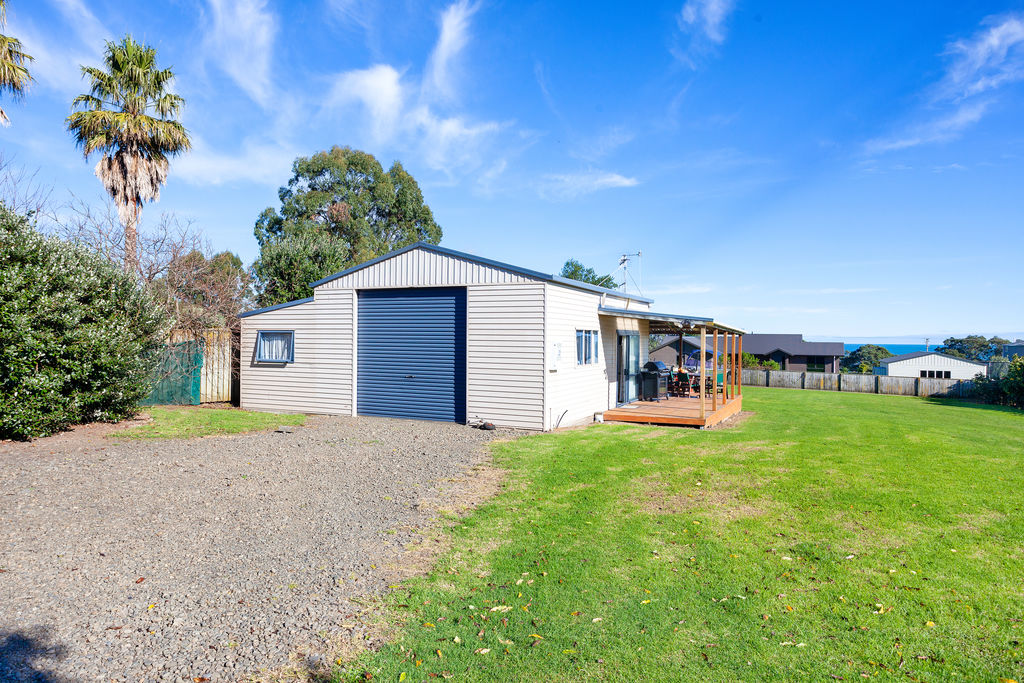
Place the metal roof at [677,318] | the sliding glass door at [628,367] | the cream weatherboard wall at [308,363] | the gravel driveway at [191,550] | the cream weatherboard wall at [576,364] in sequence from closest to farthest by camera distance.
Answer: the gravel driveway at [191,550]
the cream weatherboard wall at [576,364]
the metal roof at [677,318]
the cream weatherboard wall at [308,363]
the sliding glass door at [628,367]

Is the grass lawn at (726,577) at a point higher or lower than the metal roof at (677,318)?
lower

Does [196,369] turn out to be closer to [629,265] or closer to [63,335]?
[63,335]

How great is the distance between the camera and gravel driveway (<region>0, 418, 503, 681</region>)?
3.33 meters

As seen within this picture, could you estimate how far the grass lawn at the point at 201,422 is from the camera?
9.98 metres

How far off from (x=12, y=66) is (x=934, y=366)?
53820mm

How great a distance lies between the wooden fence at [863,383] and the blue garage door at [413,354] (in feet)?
76.8

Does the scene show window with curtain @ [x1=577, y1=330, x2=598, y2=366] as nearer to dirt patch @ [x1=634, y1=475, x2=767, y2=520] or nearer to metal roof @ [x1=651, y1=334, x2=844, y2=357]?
dirt patch @ [x1=634, y1=475, x2=767, y2=520]

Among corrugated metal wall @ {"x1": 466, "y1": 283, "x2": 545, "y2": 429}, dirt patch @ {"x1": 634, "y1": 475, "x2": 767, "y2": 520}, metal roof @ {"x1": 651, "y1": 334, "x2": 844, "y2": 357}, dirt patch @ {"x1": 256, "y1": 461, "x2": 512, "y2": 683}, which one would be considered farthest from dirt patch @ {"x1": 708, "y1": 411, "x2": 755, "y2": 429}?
metal roof @ {"x1": 651, "y1": 334, "x2": 844, "y2": 357}

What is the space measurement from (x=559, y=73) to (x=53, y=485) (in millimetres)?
17138

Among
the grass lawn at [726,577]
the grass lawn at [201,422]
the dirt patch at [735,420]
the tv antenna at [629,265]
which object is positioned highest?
the tv antenna at [629,265]

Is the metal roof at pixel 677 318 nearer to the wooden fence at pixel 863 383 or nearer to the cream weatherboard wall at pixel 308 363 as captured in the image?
the cream weatherboard wall at pixel 308 363

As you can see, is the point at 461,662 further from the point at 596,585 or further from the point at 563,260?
the point at 563,260

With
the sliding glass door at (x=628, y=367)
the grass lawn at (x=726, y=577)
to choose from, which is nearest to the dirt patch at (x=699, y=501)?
the grass lawn at (x=726, y=577)

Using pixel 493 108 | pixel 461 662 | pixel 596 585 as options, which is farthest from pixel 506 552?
pixel 493 108
